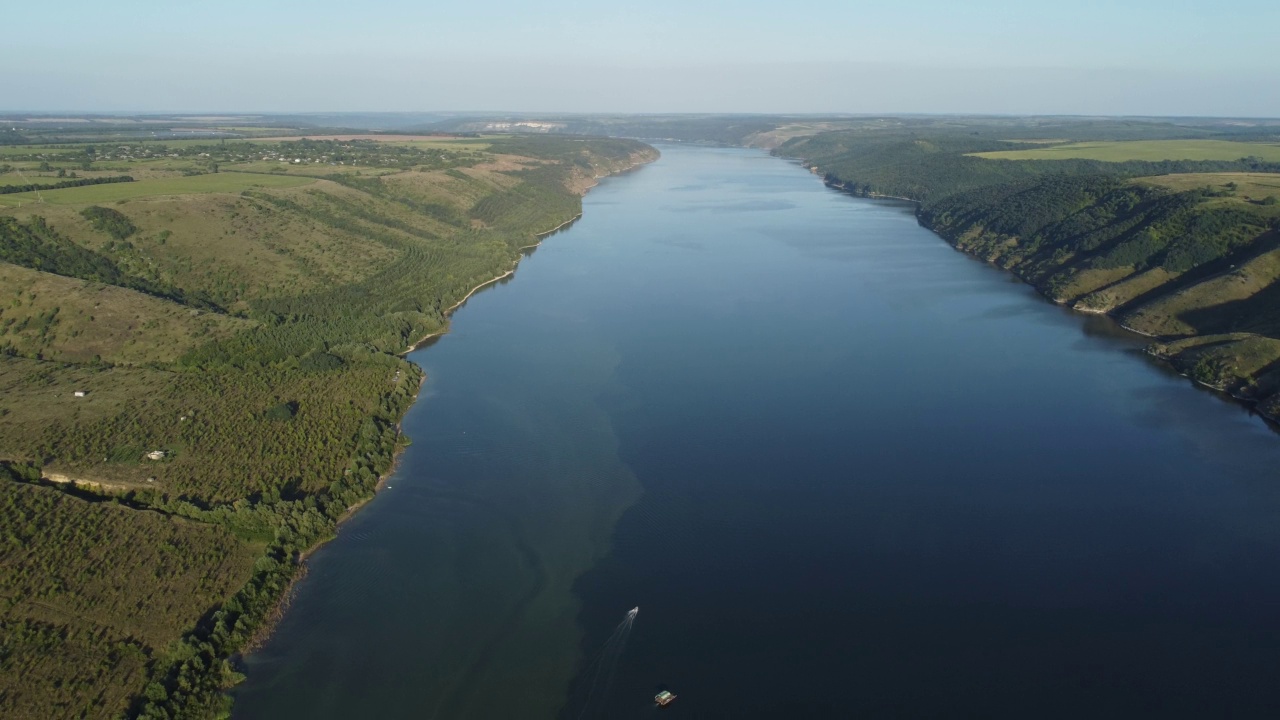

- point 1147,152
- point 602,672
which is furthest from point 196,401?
point 1147,152

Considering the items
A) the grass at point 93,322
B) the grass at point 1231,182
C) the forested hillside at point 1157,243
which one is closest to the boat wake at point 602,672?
the grass at point 93,322

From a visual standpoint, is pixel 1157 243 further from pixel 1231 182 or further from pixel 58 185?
pixel 58 185

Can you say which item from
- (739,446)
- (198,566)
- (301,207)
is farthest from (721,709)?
(301,207)

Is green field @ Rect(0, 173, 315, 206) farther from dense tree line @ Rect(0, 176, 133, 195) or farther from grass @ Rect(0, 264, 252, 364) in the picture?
grass @ Rect(0, 264, 252, 364)

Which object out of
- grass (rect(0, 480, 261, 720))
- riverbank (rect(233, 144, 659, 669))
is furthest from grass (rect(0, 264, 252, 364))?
grass (rect(0, 480, 261, 720))

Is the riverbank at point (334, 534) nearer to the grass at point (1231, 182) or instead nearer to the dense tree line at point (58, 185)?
the dense tree line at point (58, 185)

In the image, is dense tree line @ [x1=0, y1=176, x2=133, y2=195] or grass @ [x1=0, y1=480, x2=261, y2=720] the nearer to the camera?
grass @ [x1=0, y1=480, x2=261, y2=720]
